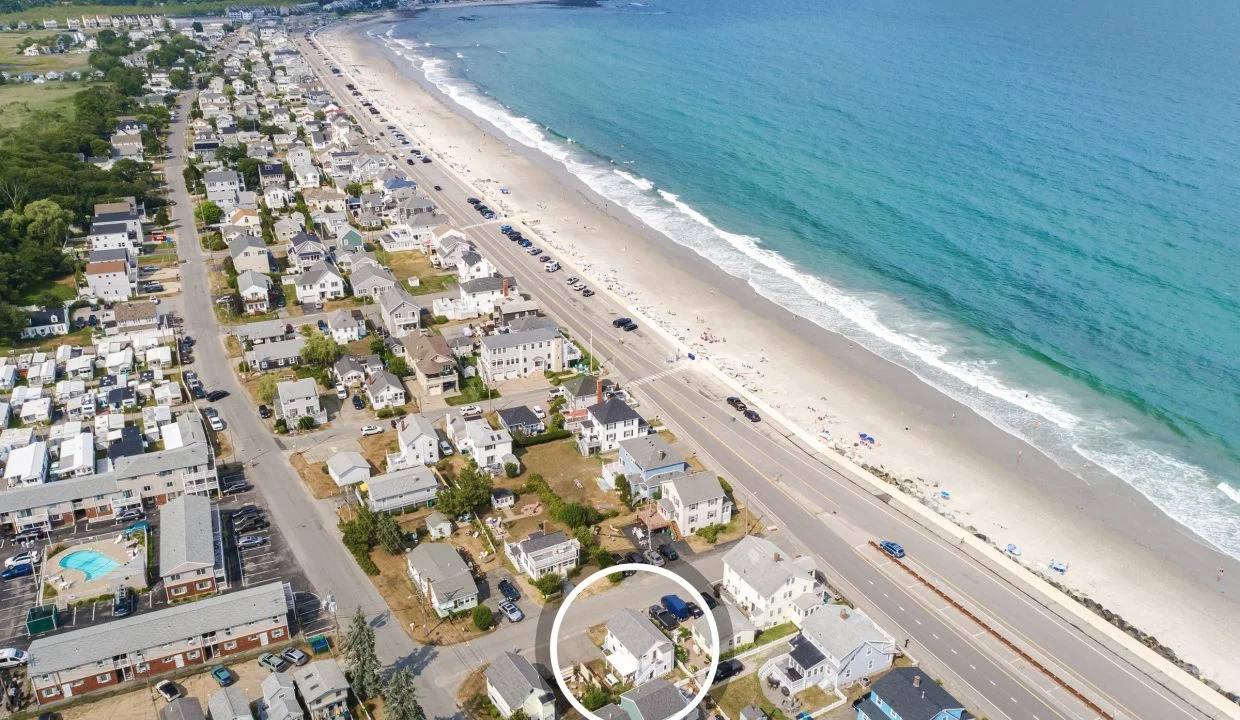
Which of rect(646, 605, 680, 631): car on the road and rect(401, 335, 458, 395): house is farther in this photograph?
rect(401, 335, 458, 395): house

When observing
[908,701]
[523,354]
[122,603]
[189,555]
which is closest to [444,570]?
[189,555]

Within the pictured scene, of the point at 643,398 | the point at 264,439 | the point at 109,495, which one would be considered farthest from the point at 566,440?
the point at 109,495

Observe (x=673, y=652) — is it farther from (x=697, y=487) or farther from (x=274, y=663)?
(x=274, y=663)

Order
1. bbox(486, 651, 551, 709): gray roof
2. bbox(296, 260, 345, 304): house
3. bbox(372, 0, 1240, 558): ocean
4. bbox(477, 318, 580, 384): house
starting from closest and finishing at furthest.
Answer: bbox(486, 651, 551, 709): gray roof
bbox(477, 318, 580, 384): house
bbox(372, 0, 1240, 558): ocean
bbox(296, 260, 345, 304): house

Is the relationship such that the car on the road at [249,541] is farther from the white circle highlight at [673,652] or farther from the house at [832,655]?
the house at [832,655]

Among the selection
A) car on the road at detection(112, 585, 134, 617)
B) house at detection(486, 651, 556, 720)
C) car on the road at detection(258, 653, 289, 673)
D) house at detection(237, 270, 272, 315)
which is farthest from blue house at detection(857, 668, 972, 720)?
house at detection(237, 270, 272, 315)

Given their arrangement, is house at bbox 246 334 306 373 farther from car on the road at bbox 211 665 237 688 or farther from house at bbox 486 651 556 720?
house at bbox 486 651 556 720
